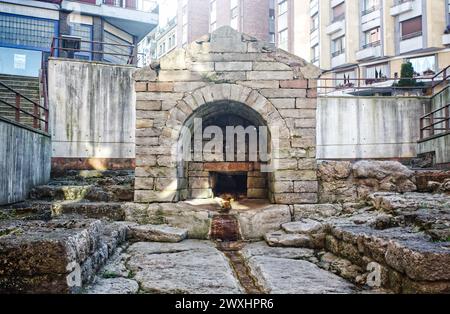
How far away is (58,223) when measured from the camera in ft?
14.1

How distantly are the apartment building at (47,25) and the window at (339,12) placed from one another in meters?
16.7

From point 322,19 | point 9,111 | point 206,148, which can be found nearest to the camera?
point 206,148

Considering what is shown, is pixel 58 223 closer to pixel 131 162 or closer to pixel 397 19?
pixel 131 162

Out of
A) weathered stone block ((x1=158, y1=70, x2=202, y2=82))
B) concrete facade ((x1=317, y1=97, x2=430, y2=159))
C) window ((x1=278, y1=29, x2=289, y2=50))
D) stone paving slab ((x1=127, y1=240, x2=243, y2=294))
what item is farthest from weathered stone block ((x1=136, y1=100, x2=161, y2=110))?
window ((x1=278, y1=29, x2=289, y2=50))

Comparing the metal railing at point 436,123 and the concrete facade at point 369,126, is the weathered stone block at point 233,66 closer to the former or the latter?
the metal railing at point 436,123

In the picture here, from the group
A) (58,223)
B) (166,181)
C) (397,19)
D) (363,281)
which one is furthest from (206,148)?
(397,19)

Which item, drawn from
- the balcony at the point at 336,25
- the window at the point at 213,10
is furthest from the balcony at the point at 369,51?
the window at the point at 213,10

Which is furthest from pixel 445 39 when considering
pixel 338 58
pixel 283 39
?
pixel 283 39

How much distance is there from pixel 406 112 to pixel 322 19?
64.8 ft

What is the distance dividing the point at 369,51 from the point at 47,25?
2101 cm

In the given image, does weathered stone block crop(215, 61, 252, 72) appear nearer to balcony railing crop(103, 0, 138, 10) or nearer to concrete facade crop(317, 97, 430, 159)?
concrete facade crop(317, 97, 430, 159)

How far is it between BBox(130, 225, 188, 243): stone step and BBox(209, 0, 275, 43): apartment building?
29103 millimetres

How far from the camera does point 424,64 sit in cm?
2409

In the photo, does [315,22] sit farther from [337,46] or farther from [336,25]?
[337,46]
